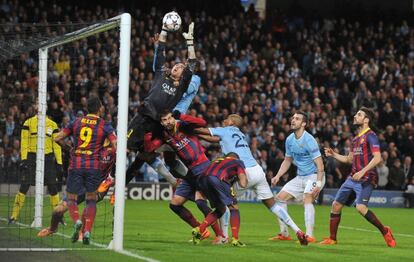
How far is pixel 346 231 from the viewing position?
58.3 ft

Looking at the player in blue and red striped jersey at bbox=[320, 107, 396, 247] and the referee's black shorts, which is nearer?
the player in blue and red striped jersey at bbox=[320, 107, 396, 247]

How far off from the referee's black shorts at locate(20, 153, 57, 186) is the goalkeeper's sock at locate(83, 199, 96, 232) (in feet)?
13.2

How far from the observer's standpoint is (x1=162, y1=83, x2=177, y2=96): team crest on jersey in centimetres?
1387

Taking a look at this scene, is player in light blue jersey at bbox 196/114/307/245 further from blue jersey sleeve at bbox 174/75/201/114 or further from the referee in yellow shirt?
the referee in yellow shirt

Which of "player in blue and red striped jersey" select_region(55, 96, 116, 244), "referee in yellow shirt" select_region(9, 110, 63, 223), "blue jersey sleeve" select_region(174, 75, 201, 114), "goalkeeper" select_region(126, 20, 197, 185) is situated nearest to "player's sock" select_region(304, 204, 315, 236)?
"goalkeeper" select_region(126, 20, 197, 185)

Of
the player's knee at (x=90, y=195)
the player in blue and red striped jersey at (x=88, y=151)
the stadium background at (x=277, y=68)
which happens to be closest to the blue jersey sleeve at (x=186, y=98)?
the player in blue and red striped jersey at (x=88, y=151)

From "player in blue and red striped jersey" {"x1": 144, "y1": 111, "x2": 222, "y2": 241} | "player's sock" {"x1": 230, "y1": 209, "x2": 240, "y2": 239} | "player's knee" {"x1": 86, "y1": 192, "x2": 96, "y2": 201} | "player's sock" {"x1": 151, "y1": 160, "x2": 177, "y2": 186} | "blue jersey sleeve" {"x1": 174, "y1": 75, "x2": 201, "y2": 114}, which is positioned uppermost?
"blue jersey sleeve" {"x1": 174, "y1": 75, "x2": 201, "y2": 114}

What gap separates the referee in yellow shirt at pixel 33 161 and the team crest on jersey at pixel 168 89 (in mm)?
3097

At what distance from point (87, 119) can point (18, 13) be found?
19.4 m

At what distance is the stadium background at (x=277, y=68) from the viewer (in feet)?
94.2

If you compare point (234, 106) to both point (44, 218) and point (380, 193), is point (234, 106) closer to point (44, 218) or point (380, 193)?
point (380, 193)

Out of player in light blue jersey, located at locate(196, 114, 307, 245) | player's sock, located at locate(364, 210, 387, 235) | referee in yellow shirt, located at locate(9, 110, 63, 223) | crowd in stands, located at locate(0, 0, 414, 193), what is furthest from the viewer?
crowd in stands, located at locate(0, 0, 414, 193)

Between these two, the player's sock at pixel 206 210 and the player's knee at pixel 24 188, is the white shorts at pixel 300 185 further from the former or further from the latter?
the player's knee at pixel 24 188

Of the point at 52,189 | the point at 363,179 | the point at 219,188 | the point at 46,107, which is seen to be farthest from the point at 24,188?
the point at 363,179
